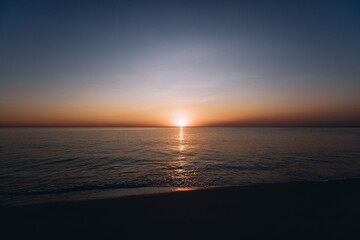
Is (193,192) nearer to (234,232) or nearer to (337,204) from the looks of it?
(234,232)

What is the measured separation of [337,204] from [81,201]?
12586 millimetres

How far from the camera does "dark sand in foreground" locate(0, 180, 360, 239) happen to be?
5.51m

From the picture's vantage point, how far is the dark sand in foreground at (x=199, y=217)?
551 centimetres

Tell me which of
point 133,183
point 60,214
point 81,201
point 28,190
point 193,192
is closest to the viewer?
point 60,214

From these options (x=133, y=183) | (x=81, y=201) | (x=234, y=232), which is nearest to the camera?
(x=234, y=232)

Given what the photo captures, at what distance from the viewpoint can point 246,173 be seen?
44.5ft

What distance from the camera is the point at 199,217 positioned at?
6469 mm

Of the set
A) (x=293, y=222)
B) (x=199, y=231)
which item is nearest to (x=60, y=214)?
(x=199, y=231)

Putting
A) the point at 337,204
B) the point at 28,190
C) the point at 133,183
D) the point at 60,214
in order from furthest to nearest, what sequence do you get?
the point at 133,183, the point at 28,190, the point at 337,204, the point at 60,214

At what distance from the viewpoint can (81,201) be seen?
26.8 feet

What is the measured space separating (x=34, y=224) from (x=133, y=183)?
5.72 meters

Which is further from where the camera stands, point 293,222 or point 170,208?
point 170,208

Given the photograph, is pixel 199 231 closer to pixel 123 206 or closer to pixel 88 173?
pixel 123 206

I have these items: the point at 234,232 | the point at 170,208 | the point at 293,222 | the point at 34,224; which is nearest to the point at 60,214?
the point at 34,224
